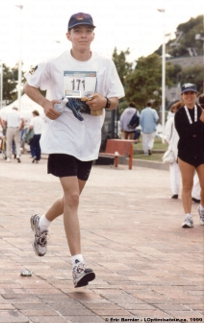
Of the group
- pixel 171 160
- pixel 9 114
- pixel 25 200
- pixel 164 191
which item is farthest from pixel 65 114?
pixel 9 114

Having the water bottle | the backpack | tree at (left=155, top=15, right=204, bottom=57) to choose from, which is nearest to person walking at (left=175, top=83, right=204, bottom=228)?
the water bottle

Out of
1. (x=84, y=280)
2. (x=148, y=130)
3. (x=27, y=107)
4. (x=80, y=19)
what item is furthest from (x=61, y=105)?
(x=27, y=107)

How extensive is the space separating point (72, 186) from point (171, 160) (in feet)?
31.6

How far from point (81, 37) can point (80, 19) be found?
0.13m

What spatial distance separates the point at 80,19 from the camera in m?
6.31

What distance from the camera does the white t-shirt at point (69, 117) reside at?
6.32 meters

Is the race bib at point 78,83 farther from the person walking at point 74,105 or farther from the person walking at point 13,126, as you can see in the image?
the person walking at point 13,126

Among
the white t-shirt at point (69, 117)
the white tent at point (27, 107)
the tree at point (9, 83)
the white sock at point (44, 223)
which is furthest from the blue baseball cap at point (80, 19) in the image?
the tree at point (9, 83)

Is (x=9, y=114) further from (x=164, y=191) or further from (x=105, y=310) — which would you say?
(x=105, y=310)

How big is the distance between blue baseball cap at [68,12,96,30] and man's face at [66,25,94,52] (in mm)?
41

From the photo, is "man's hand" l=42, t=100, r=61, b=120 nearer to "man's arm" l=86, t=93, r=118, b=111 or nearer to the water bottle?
the water bottle

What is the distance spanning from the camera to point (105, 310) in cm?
538

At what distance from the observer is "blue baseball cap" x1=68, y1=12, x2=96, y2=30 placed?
630cm

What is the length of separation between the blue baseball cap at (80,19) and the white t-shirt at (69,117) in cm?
22
